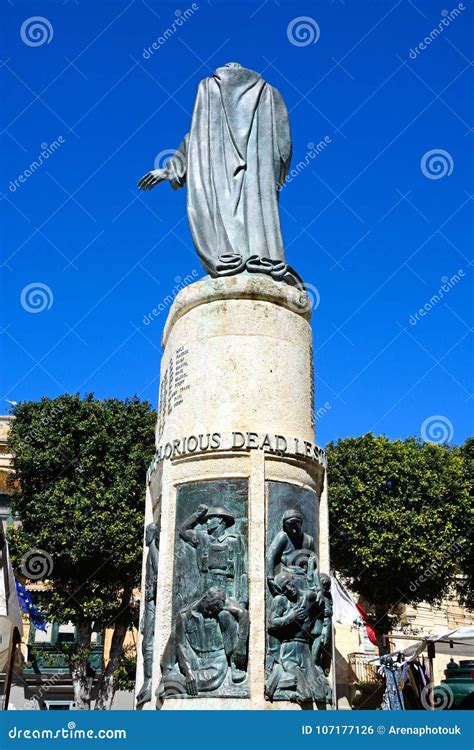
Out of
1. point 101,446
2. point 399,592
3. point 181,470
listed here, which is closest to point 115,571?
point 101,446

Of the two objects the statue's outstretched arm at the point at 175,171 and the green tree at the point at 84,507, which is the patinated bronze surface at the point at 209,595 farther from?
the green tree at the point at 84,507

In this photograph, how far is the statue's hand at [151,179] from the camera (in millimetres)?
10851

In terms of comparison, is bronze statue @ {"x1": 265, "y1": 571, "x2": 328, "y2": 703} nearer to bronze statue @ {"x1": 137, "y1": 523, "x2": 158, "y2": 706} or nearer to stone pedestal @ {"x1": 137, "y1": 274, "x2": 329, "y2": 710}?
stone pedestal @ {"x1": 137, "y1": 274, "x2": 329, "y2": 710}

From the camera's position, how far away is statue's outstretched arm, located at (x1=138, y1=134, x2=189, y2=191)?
35.1 ft

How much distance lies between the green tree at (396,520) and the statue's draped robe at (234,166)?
49.9 feet

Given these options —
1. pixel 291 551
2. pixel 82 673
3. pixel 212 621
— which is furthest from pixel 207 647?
pixel 82 673

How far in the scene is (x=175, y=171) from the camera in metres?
10.7

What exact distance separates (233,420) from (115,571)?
15.1 meters

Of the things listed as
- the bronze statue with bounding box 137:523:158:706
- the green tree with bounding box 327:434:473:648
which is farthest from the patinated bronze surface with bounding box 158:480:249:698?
the green tree with bounding box 327:434:473:648

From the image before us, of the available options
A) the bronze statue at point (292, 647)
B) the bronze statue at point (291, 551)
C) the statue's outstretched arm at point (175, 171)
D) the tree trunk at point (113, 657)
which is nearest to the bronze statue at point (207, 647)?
the bronze statue at point (292, 647)

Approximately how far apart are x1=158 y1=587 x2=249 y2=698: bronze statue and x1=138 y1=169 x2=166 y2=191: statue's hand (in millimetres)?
6152

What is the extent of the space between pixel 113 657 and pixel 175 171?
57.0 ft

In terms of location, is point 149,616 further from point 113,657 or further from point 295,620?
point 113,657

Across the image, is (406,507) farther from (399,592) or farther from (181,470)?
(181,470)
